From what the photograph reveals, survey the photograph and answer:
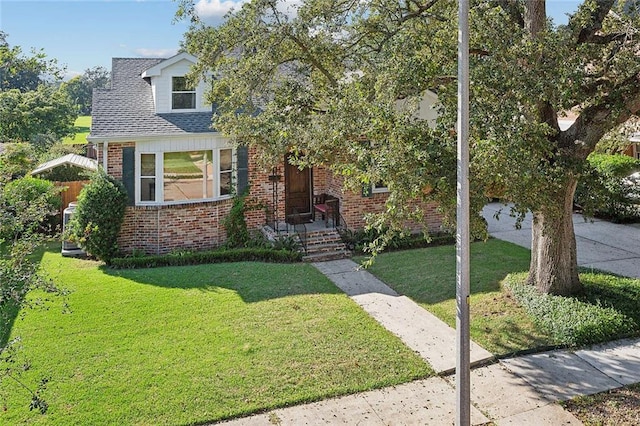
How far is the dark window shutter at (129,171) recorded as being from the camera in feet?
45.3

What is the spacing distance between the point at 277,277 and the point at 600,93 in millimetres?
7707

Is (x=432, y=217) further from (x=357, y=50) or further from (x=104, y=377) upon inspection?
(x=104, y=377)

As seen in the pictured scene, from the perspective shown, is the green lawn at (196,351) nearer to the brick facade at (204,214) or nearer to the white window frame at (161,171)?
the brick facade at (204,214)

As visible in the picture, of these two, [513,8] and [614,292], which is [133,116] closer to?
[513,8]

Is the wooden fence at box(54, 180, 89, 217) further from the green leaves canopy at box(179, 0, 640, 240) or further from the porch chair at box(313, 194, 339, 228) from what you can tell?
the porch chair at box(313, 194, 339, 228)

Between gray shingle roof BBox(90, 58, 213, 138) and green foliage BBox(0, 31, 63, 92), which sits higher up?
gray shingle roof BBox(90, 58, 213, 138)

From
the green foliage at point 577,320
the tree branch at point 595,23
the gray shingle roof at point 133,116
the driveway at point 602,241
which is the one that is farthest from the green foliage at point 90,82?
the green foliage at point 577,320

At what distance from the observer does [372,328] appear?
8828 mm

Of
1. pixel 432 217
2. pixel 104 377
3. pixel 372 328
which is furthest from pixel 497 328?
pixel 432 217

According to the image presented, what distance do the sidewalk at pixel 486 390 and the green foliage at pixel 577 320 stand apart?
0.75 feet

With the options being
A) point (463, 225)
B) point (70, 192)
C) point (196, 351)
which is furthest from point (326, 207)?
point (463, 225)

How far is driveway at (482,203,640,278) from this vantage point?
12.1 m

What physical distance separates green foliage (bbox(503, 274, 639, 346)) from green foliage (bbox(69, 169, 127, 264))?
1056 centimetres

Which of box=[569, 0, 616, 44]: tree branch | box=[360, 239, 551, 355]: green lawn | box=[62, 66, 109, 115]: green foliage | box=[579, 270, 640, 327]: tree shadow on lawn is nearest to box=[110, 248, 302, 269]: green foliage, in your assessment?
box=[360, 239, 551, 355]: green lawn
